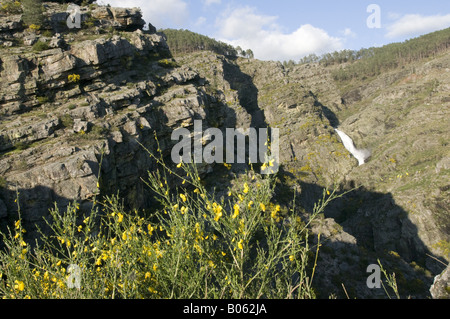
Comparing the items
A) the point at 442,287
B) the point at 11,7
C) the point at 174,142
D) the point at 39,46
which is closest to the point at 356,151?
the point at 174,142

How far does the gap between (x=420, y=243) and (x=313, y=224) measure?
51.3ft

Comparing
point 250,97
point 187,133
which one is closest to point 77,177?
point 187,133

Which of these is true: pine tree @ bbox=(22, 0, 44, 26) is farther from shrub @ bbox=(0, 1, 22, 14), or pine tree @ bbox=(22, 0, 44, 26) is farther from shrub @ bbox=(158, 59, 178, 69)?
shrub @ bbox=(158, 59, 178, 69)

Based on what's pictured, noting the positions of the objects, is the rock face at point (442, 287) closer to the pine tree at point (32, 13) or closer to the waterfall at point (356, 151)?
the pine tree at point (32, 13)

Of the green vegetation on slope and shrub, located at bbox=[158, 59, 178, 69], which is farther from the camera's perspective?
the green vegetation on slope

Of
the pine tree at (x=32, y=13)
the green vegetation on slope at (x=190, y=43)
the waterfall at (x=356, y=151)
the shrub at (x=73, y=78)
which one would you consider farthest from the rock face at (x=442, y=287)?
the green vegetation on slope at (x=190, y=43)

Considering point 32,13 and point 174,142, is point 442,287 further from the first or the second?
point 32,13

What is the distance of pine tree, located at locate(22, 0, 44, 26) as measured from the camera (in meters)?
21.5

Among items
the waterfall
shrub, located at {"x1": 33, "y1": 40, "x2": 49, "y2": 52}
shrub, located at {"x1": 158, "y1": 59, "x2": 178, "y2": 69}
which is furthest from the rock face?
the waterfall

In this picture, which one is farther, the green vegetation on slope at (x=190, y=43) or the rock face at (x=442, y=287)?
the green vegetation on slope at (x=190, y=43)

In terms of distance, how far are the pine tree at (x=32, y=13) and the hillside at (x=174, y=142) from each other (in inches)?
25.1

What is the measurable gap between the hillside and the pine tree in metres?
0.64

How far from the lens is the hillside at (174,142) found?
1453cm
